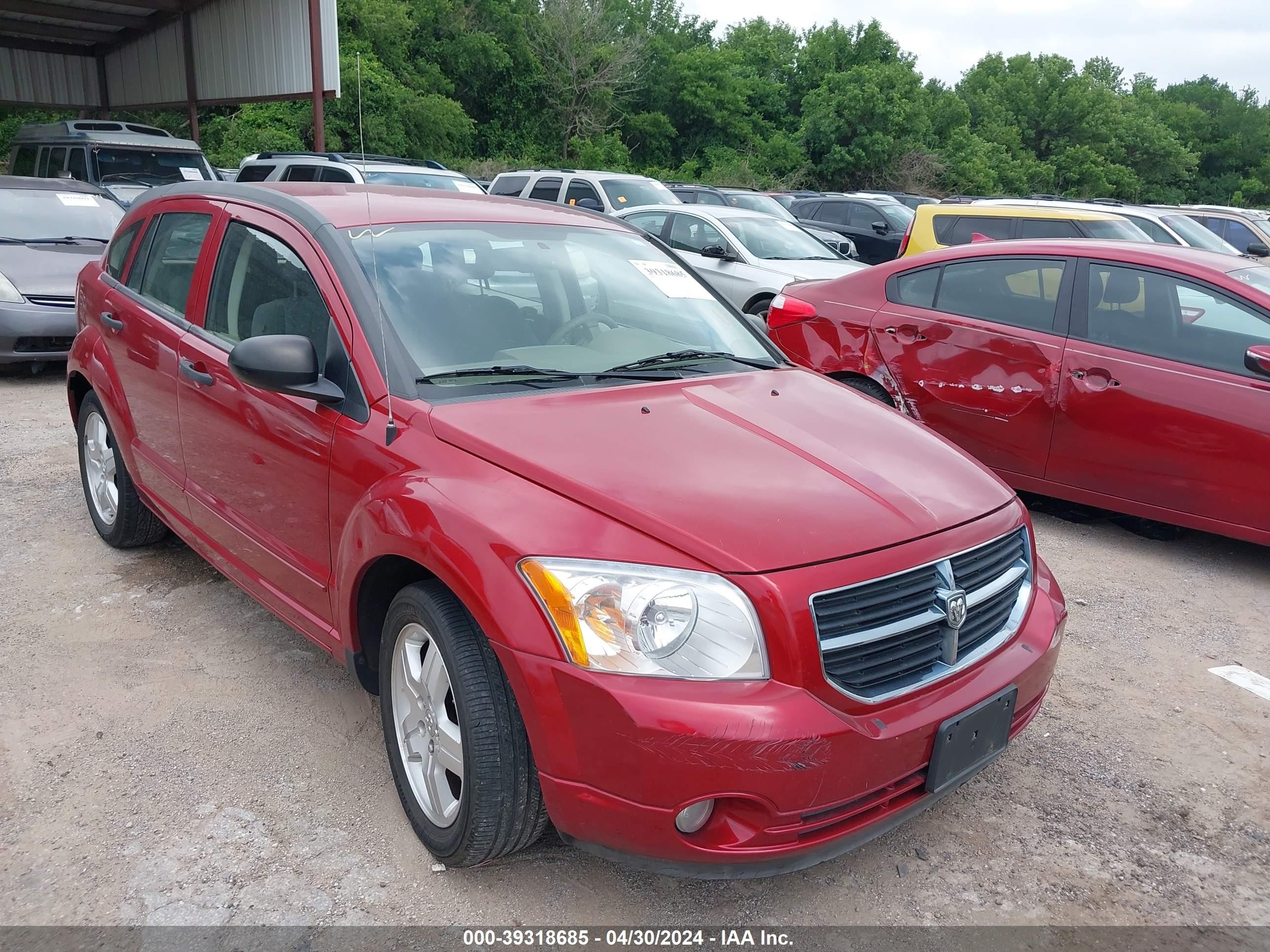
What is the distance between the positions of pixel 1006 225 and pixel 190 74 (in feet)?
60.0

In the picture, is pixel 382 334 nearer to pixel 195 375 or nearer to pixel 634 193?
pixel 195 375

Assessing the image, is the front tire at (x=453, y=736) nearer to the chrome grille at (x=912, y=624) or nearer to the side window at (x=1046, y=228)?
the chrome grille at (x=912, y=624)

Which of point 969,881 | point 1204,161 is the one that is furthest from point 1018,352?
point 1204,161

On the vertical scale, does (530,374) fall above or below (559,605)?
above

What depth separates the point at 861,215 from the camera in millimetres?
18234

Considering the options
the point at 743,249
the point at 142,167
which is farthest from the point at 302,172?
the point at 743,249

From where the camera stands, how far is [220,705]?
3.44 m

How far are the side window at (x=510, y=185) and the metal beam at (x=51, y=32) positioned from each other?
14.0m

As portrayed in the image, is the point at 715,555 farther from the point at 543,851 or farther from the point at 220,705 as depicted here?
the point at 220,705

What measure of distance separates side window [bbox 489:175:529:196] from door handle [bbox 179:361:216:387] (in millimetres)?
12546

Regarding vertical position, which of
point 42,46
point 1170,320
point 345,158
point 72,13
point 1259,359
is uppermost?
point 72,13

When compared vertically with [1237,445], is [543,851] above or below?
below

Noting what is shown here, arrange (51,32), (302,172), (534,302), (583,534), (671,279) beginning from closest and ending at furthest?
(583,534), (534,302), (671,279), (302,172), (51,32)

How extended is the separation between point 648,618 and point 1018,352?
156 inches
